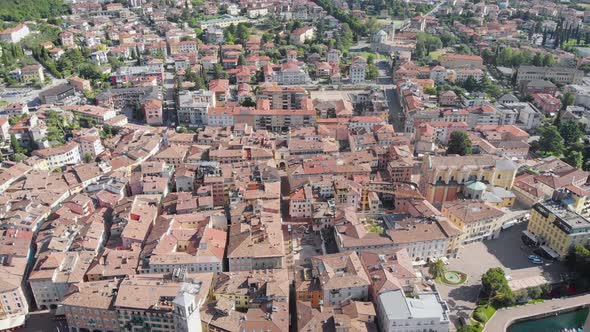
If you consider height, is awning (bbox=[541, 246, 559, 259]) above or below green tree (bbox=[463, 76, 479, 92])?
below

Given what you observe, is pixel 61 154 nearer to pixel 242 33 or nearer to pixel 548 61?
pixel 242 33

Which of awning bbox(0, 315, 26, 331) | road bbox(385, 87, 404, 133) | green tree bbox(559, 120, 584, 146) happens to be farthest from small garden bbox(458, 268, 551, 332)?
awning bbox(0, 315, 26, 331)

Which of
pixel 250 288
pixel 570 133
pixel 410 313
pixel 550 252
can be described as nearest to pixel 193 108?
pixel 250 288

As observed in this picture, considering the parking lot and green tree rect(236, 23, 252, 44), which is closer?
the parking lot

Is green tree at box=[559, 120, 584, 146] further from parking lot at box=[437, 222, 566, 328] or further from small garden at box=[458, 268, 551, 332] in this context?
small garden at box=[458, 268, 551, 332]

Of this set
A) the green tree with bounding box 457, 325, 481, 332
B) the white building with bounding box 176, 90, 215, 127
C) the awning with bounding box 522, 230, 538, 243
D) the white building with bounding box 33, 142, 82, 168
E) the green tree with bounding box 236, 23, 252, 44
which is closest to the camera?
the green tree with bounding box 457, 325, 481, 332

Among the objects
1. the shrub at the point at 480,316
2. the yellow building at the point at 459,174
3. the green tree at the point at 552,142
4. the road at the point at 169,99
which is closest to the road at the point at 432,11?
the road at the point at 169,99

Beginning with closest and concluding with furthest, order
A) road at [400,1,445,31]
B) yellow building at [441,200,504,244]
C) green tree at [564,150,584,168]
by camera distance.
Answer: yellow building at [441,200,504,244], green tree at [564,150,584,168], road at [400,1,445,31]
